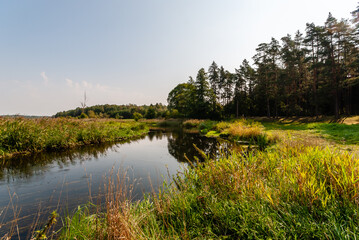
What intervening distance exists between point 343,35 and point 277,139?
24.8 metres

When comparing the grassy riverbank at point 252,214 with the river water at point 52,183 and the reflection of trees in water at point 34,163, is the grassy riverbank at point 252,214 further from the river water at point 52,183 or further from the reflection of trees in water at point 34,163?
the reflection of trees in water at point 34,163

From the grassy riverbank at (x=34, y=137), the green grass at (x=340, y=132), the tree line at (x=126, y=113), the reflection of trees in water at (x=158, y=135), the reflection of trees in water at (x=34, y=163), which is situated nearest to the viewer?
the reflection of trees in water at (x=34, y=163)

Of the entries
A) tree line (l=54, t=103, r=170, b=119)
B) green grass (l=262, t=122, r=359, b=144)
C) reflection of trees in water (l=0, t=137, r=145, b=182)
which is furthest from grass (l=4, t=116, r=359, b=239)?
tree line (l=54, t=103, r=170, b=119)

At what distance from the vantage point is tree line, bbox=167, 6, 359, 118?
22.8m

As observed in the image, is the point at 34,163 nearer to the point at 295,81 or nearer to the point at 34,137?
the point at 34,137

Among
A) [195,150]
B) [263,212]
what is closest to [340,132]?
[195,150]

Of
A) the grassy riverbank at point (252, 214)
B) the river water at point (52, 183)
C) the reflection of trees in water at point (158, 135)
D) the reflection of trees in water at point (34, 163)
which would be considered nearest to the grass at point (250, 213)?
the grassy riverbank at point (252, 214)

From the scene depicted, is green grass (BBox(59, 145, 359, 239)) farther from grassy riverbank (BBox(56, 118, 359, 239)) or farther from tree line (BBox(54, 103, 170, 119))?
tree line (BBox(54, 103, 170, 119))

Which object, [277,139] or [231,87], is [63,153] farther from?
[231,87]

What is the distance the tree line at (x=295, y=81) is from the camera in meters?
22.8

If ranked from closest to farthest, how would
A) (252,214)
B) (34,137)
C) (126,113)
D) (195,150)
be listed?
(252,214)
(34,137)
(195,150)
(126,113)

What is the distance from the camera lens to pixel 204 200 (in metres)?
2.89

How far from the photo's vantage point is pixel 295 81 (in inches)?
1260

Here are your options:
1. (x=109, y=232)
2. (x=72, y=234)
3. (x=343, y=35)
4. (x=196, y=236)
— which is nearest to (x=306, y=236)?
(x=196, y=236)
